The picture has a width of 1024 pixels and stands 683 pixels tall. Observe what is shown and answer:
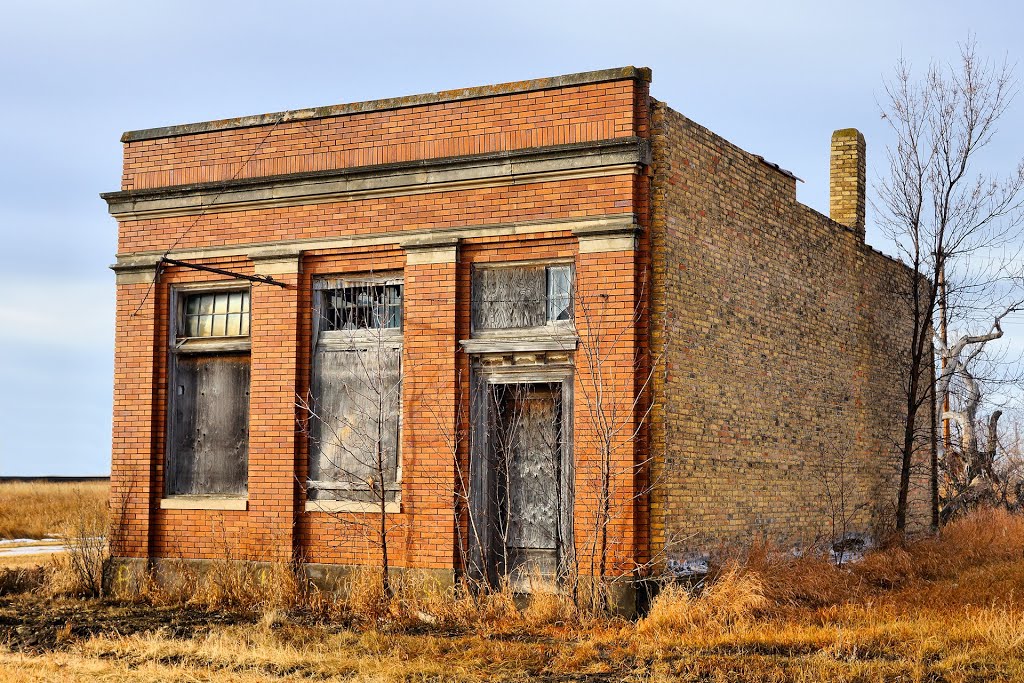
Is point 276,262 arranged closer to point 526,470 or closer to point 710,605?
point 526,470

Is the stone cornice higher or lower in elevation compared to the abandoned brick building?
higher

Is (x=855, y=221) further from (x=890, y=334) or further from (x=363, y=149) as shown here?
(x=363, y=149)

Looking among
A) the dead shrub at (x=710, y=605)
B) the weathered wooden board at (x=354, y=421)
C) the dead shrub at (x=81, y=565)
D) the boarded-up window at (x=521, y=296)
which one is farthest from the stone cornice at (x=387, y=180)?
the dead shrub at (x=710, y=605)

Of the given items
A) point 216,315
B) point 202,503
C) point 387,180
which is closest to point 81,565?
point 202,503

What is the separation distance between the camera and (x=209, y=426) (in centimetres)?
1537

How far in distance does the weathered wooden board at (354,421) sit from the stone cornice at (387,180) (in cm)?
207

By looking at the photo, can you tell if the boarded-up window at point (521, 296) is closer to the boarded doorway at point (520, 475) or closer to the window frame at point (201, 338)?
the boarded doorway at point (520, 475)

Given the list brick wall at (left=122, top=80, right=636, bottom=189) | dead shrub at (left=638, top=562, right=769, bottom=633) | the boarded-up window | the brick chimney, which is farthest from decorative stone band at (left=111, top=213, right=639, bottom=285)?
the brick chimney

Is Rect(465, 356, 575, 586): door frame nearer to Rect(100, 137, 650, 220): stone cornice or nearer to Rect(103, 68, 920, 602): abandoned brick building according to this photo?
Rect(103, 68, 920, 602): abandoned brick building

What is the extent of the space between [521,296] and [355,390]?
103 inches

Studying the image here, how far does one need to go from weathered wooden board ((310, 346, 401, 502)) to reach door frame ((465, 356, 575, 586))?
3.85 ft

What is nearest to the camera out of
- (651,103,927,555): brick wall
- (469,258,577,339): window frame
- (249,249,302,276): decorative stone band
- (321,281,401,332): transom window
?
(651,103,927,555): brick wall

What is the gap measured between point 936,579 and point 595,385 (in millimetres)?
6446

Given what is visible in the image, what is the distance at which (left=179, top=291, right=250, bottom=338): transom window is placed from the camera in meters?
15.2
